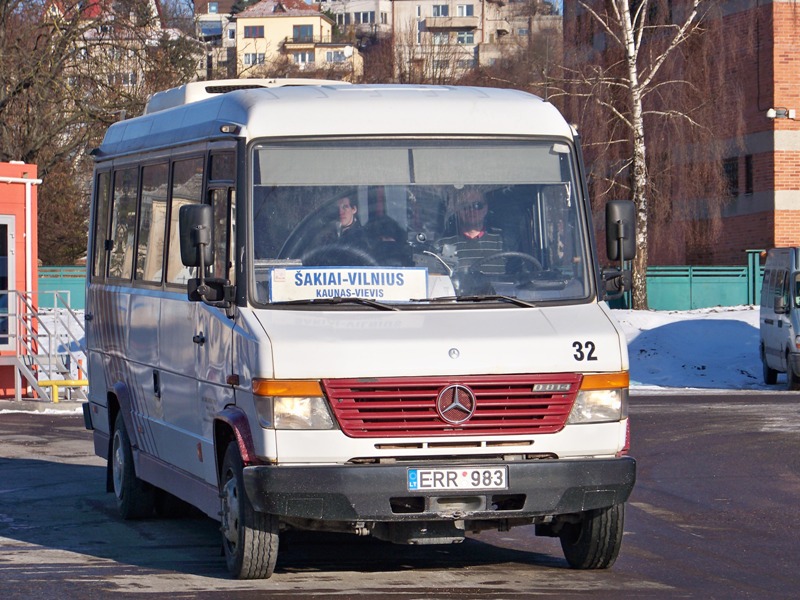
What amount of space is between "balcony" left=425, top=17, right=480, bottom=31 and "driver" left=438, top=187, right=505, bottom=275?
484 feet

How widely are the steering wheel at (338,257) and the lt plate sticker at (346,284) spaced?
0.04m

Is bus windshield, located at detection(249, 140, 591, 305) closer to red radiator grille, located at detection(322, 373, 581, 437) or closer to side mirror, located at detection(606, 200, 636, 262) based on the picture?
side mirror, located at detection(606, 200, 636, 262)

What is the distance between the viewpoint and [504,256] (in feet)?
28.8

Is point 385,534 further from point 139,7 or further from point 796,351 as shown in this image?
point 139,7

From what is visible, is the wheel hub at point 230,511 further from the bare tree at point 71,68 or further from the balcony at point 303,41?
the balcony at point 303,41

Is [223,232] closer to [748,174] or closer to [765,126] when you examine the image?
[765,126]

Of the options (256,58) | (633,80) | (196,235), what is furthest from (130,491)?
Result: (256,58)

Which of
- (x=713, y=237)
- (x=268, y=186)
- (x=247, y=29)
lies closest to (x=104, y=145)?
(x=268, y=186)

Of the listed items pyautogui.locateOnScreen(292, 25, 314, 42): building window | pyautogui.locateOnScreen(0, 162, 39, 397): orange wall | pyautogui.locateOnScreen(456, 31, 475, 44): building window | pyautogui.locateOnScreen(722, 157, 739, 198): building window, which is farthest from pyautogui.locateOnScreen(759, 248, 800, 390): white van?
pyautogui.locateOnScreen(456, 31, 475, 44): building window

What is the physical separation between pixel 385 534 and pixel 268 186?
206cm

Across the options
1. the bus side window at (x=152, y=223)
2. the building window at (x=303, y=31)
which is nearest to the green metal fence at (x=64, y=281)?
the bus side window at (x=152, y=223)

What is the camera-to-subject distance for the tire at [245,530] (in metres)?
8.33

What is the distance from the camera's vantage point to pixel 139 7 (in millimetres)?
37969

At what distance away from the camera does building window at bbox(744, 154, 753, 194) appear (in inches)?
1823
